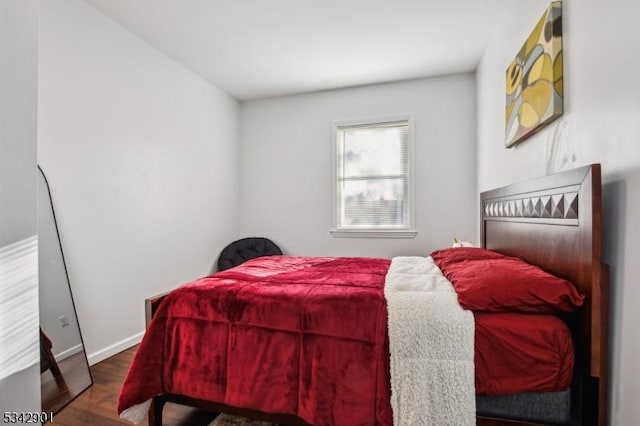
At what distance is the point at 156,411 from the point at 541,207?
2.22 meters

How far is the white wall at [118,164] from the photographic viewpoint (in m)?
2.18

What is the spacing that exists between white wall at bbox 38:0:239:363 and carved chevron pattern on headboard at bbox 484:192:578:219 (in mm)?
2987

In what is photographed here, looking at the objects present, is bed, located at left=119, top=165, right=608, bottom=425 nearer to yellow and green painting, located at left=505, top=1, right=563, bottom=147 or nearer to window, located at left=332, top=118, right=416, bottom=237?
yellow and green painting, located at left=505, top=1, right=563, bottom=147

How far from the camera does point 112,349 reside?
2525mm

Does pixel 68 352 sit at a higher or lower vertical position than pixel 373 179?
lower

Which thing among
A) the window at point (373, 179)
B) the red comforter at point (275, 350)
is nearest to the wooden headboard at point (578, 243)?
the red comforter at point (275, 350)

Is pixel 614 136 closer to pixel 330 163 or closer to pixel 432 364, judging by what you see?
pixel 432 364

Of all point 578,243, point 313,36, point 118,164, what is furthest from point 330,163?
point 578,243

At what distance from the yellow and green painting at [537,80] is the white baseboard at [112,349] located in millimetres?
3405

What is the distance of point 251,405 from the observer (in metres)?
1.40

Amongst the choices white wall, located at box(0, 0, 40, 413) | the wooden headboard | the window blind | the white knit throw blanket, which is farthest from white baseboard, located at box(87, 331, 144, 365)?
the wooden headboard

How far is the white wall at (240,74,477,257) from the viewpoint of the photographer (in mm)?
3582

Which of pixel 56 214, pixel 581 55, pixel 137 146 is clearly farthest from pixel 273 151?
pixel 581 55

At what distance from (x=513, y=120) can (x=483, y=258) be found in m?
0.99
